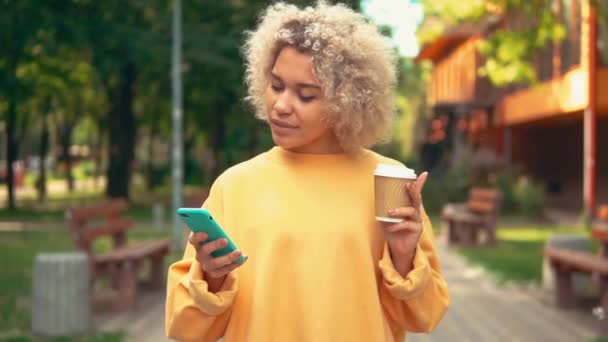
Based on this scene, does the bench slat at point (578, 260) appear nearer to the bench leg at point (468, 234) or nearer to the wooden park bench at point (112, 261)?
the wooden park bench at point (112, 261)

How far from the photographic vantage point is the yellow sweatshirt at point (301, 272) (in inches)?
108

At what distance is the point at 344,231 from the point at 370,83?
0.41 meters

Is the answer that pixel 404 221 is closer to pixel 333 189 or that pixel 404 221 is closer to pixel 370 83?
pixel 333 189

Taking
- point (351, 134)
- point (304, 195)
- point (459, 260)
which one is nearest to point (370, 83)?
point (351, 134)

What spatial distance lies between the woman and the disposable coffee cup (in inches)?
1.5

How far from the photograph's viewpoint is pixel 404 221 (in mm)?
2678

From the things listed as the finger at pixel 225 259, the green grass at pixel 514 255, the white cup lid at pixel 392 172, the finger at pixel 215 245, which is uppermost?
the white cup lid at pixel 392 172

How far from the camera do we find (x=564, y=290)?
10.0 meters

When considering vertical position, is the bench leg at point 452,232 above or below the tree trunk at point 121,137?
below

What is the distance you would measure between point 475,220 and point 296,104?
46.2 ft

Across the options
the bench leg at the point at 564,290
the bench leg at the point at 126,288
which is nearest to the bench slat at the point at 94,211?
the bench leg at the point at 126,288

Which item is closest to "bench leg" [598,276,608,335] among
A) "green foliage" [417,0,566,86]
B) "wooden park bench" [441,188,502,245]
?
"green foliage" [417,0,566,86]

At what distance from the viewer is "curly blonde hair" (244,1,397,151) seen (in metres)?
2.79

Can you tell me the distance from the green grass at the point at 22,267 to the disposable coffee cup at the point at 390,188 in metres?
5.66
